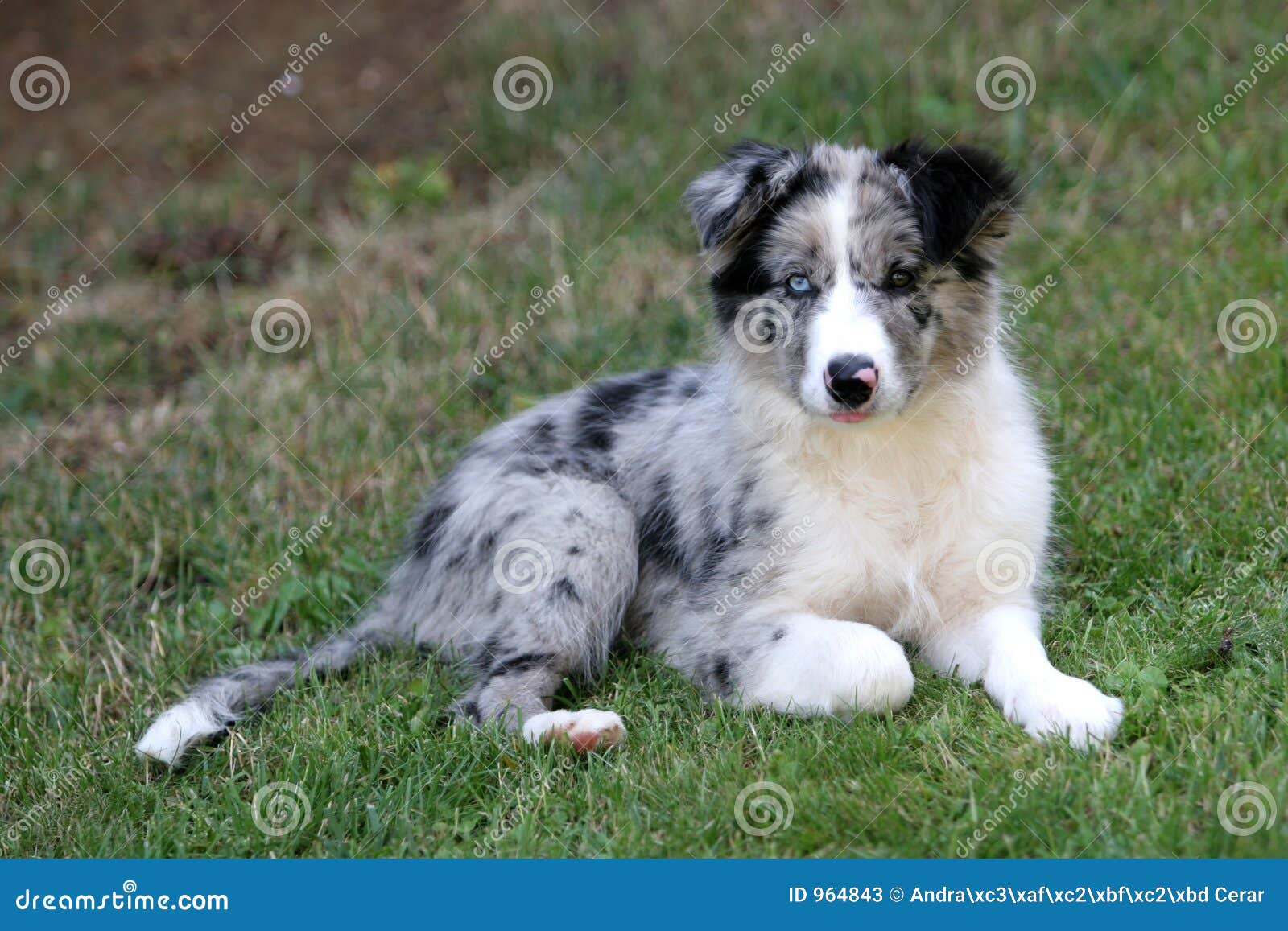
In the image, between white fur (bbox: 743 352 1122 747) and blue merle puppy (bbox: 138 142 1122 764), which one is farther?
white fur (bbox: 743 352 1122 747)

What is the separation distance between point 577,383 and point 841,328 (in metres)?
2.99

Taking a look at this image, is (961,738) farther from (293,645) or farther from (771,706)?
(293,645)

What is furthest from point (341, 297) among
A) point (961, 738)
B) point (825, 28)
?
point (961, 738)

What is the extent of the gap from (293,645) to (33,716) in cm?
94

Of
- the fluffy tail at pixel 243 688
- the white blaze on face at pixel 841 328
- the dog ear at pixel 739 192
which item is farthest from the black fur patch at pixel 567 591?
the dog ear at pixel 739 192

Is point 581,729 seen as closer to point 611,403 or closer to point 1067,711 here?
point 1067,711

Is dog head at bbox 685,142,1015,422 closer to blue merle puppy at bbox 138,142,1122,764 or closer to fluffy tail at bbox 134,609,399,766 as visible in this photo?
blue merle puppy at bbox 138,142,1122,764

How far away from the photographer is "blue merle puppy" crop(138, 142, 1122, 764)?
151 inches

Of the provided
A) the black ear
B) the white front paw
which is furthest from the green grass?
the black ear

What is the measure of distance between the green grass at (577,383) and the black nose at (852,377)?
0.97 m

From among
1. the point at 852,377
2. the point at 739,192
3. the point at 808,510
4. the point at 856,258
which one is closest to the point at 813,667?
the point at 808,510

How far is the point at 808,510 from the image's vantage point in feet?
13.6

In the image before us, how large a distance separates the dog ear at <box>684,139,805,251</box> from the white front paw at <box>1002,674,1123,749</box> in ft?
5.45

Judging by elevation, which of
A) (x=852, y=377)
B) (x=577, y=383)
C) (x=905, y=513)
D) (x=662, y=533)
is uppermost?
(x=852, y=377)
